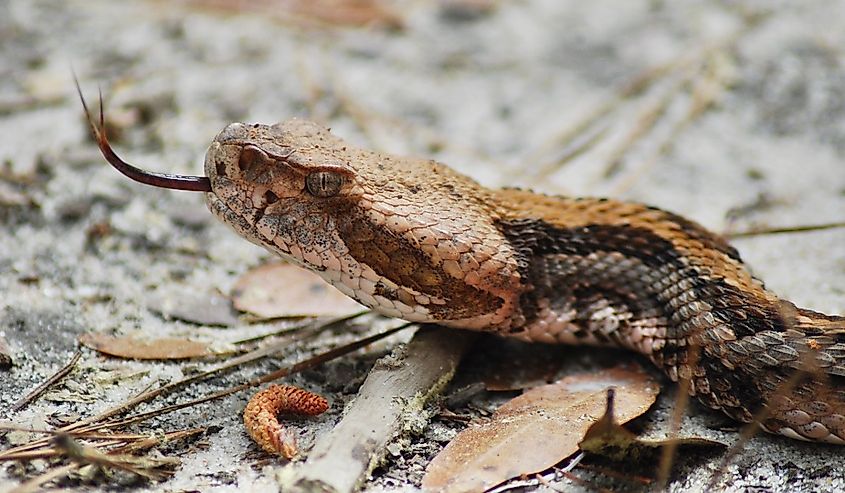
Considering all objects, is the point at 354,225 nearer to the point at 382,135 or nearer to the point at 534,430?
the point at 534,430

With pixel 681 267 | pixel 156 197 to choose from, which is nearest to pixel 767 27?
pixel 681 267

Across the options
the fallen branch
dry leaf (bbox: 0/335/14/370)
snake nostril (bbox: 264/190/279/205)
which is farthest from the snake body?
dry leaf (bbox: 0/335/14/370)

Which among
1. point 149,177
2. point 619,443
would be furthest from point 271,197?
point 619,443

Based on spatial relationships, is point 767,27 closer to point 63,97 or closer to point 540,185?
point 540,185

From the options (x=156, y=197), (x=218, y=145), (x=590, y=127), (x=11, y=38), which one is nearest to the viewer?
(x=218, y=145)

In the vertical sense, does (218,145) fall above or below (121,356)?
above

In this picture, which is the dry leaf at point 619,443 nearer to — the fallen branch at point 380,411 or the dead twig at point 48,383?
the fallen branch at point 380,411
